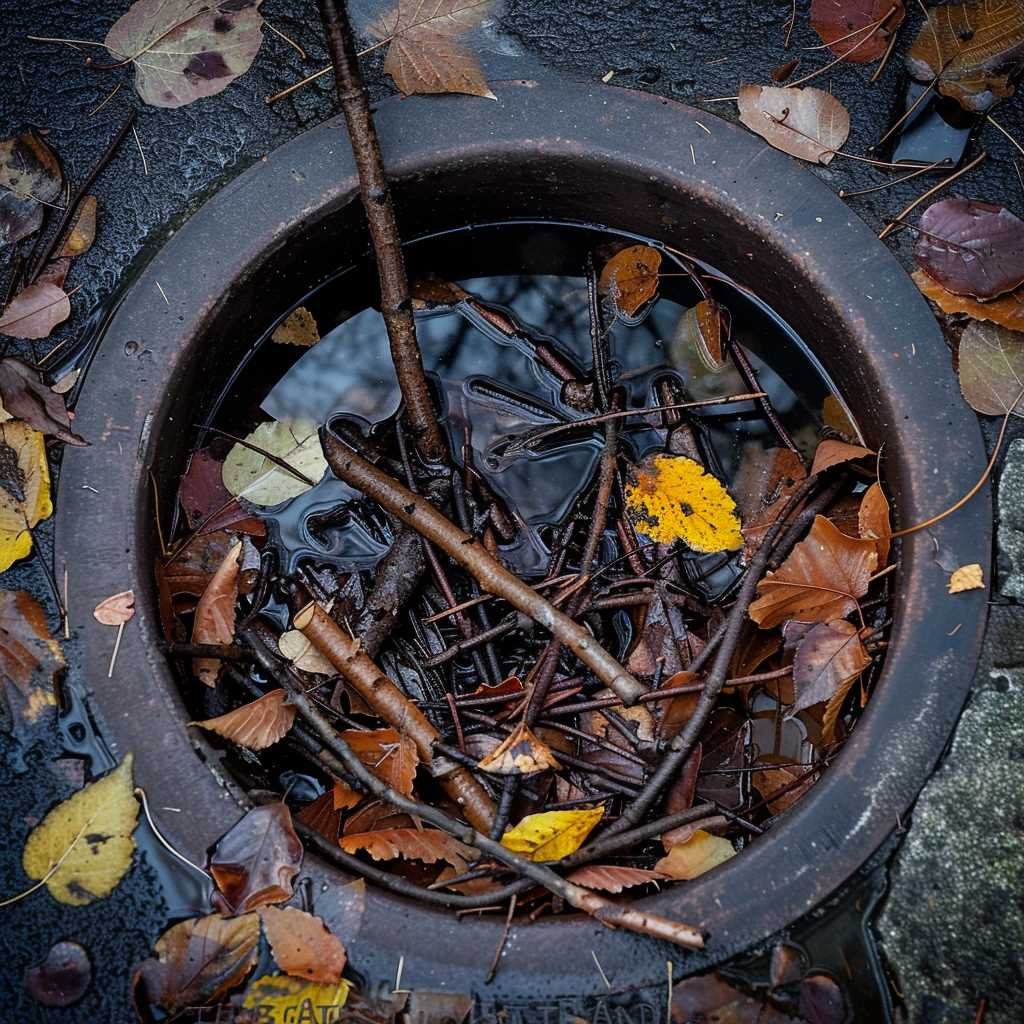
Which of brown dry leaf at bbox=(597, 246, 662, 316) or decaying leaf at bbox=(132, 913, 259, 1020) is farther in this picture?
brown dry leaf at bbox=(597, 246, 662, 316)

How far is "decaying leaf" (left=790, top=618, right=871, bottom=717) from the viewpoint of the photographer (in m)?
1.63

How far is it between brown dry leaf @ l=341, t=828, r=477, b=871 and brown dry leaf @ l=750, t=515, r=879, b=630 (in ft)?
2.40

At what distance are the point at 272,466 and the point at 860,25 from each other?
5.13 feet

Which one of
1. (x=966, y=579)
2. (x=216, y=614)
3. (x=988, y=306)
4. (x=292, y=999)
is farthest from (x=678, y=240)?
(x=292, y=999)

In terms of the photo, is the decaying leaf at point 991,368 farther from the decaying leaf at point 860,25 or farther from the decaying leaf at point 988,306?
the decaying leaf at point 860,25

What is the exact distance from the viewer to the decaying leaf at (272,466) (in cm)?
192

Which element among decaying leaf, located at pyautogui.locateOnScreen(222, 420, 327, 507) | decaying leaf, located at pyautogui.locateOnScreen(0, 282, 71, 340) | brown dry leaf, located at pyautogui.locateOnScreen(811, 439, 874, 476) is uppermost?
decaying leaf, located at pyautogui.locateOnScreen(0, 282, 71, 340)

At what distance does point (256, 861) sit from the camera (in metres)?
1.46

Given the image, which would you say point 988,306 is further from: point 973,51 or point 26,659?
point 26,659

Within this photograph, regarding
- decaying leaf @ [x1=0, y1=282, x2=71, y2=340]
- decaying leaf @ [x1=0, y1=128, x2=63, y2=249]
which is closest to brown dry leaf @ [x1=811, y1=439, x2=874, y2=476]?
decaying leaf @ [x1=0, y1=282, x2=71, y2=340]

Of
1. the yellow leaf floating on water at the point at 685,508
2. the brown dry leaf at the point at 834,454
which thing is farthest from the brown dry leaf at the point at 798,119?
the yellow leaf floating on water at the point at 685,508

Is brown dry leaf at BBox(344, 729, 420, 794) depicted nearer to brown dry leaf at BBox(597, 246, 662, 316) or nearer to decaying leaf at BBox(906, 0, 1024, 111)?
brown dry leaf at BBox(597, 246, 662, 316)

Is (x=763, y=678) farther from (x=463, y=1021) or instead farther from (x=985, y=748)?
(x=463, y=1021)

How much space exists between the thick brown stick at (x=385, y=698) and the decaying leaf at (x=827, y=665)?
643mm
